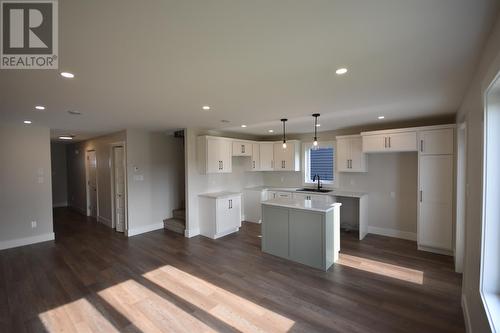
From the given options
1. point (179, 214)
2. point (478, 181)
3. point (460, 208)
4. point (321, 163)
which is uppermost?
point (321, 163)

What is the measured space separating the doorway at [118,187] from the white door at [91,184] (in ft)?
4.43

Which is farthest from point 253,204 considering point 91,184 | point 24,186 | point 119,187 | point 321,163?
point 24,186

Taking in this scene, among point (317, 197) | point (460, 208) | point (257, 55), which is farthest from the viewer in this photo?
point (317, 197)

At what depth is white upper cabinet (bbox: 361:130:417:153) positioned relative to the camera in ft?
13.8

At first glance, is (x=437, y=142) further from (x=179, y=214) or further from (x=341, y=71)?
(x=179, y=214)

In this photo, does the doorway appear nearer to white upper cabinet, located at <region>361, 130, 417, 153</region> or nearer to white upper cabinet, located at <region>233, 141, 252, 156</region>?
white upper cabinet, located at <region>233, 141, 252, 156</region>

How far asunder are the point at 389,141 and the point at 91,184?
7.95 metres

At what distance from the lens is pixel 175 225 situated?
5562mm

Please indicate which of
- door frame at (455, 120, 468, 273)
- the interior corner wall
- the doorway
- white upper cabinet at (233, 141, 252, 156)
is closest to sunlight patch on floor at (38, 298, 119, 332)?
the doorway

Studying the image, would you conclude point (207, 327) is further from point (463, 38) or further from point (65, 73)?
point (463, 38)

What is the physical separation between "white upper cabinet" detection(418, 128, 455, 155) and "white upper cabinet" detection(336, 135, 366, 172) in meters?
1.16

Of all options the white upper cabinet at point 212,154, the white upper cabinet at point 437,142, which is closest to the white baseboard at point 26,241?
the white upper cabinet at point 212,154

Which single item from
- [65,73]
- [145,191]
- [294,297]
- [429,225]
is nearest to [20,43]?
[65,73]

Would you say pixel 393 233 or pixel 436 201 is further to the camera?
pixel 393 233
